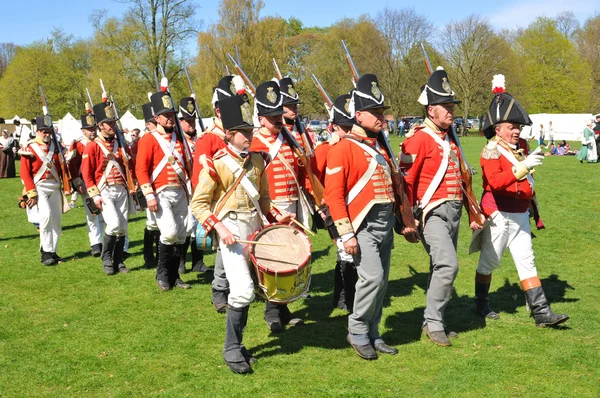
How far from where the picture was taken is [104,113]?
9.79 m

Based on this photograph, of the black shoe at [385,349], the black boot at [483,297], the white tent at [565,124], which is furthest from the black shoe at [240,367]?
the white tent at [565,124]

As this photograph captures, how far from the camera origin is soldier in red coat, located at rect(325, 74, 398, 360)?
579 centimetres

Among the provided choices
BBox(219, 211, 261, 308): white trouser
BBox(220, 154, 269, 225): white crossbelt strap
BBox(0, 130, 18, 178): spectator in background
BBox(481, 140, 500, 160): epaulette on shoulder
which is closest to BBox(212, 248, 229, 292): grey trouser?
BBox(219, 211, 261, 308): white trouser

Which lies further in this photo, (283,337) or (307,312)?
(307,312)

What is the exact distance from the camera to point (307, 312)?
7633mm

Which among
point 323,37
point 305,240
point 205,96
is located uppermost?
point 323,37

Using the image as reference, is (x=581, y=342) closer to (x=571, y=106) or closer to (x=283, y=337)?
(x=283, y=337)

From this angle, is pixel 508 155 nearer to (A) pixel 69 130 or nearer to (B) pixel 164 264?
(B) pixel 164 264

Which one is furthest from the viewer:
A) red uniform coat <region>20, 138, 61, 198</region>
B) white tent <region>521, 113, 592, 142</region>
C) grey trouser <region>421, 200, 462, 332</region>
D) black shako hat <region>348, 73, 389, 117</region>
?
white tent <region>521, 113, 592, 142</region>

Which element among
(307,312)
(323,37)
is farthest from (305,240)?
(323,37)

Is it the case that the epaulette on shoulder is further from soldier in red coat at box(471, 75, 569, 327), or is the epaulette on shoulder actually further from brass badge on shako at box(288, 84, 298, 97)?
brass badge on shako at box(288, 84, 298, 97)

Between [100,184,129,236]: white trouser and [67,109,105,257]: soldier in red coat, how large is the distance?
0.74 m

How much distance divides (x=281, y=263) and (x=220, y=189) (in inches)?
36.7

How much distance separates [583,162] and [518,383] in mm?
23916
